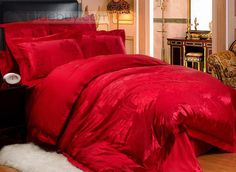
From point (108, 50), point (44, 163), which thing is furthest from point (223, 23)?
point (44, 163)

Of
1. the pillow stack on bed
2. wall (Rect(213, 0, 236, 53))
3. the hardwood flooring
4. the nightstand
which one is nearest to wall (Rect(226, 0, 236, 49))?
wall (Rect(213, 0, 236, 53))

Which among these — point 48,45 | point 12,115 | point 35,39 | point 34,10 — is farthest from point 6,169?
point 34,10

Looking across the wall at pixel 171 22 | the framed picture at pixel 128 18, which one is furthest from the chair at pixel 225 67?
the wall at pixel 171 22

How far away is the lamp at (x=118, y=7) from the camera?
585cm

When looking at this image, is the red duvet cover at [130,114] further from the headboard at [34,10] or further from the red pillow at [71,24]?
the headboard at [34,10]

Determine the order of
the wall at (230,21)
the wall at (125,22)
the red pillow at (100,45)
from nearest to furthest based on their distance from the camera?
the red pillow at (100,45)
the wall at (230,21)
the wall at (125,22)

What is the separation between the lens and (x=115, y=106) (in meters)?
2.82

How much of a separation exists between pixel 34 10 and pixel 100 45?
815 mm

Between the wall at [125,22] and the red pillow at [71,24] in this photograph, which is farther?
the wall at [125,22]

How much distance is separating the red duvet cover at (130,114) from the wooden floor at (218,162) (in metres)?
0.08

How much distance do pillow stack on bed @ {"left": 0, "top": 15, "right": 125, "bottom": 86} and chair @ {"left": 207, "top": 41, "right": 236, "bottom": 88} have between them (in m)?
1.11

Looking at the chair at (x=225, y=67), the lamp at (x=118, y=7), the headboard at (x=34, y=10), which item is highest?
the lamp at (x=118, y=7)

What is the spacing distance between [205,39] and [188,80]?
427 cm

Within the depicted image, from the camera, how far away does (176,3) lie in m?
7.46
